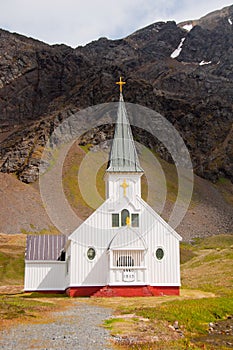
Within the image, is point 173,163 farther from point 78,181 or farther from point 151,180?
point 78,181

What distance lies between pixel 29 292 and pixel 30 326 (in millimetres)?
26784

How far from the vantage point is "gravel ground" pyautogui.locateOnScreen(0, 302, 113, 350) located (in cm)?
1666

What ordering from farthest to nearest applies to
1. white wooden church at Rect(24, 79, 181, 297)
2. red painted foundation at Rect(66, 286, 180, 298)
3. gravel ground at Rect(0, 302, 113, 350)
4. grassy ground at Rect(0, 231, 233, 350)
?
white wooden church at Rect(24, 79, 181, 297) < red painted foundation at Rect(66, 286, 180, 298) < grassy ground at Rect(0, 231, 233, 350) < gravel ground at Rect(0, 302, 113, 350)

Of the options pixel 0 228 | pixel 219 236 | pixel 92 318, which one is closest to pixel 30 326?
pixel 92 318

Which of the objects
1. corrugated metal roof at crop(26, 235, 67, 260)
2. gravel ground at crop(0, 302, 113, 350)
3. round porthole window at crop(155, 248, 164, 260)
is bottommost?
gravel ground at crop(0, 302, 113, 350)

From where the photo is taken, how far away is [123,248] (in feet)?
131

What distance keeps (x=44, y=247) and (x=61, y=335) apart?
31.5 metres

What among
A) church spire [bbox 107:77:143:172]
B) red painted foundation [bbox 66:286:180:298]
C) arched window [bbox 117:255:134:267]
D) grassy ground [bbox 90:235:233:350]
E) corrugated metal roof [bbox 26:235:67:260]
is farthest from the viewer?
corrugated metal roof [bbox 26:235:67:260]

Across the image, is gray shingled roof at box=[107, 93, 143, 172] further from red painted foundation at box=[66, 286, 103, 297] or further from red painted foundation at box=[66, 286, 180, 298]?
red painted foundation at box=[66, 286, 180, 298]

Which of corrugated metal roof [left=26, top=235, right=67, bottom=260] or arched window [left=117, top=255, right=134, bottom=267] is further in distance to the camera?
corrugated metal roof [left=26, top=235, right=67, bottom=260]

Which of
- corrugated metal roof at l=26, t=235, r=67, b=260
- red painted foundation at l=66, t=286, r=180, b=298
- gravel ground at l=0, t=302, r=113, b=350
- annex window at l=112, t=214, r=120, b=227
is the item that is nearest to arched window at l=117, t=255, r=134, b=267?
red painted foundation at l=66, t=286, r=180, b=298

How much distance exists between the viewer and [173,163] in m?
186

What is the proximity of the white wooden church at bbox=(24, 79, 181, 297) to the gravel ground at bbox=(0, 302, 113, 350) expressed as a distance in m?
14.7

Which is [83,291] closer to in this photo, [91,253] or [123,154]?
[91,253]
